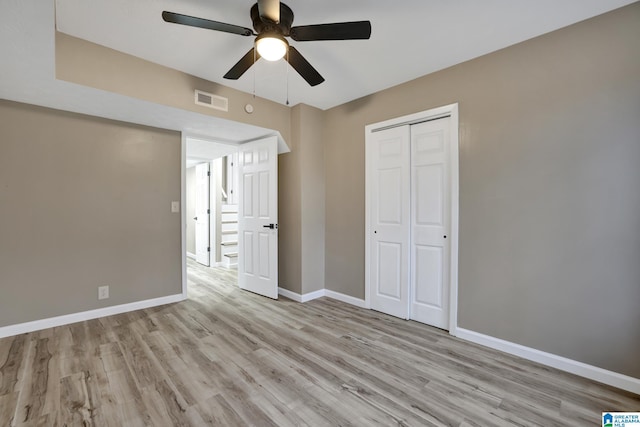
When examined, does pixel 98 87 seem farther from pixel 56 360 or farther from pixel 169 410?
pixel 169 410

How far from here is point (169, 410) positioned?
162 cm

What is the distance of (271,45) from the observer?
5.74 feet

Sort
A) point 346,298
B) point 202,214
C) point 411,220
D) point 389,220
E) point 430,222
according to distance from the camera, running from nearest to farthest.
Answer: point 430,222 < point 411,220 < point 389,220 < point 346,298 < point 202,214

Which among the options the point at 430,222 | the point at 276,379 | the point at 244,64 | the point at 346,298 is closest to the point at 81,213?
the point at 244,64

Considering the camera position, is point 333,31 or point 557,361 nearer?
point 333,31

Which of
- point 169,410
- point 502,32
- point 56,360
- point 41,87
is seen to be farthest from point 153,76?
point 502,32

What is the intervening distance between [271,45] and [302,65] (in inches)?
13.5

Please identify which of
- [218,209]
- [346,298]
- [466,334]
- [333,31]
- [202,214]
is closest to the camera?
[333,31]

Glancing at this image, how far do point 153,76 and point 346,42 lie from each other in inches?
71.0

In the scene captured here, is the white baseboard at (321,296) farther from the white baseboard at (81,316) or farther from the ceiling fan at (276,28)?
the ceiling fan at (276,28)

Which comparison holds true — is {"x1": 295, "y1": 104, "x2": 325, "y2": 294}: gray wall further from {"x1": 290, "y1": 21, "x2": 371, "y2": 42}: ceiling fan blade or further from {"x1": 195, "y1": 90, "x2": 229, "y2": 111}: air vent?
{"x1": 290, "y1": 21, "x2": 371, "y2": 42}: ceiling fan blade

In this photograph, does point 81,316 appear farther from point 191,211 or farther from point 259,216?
point 191,211

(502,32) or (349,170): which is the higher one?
(502,32)
